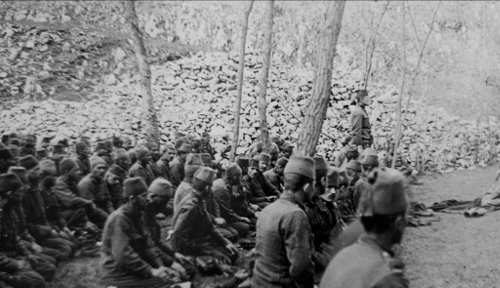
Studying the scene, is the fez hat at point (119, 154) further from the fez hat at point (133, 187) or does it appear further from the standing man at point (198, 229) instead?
the fez hat at point (133, 187)

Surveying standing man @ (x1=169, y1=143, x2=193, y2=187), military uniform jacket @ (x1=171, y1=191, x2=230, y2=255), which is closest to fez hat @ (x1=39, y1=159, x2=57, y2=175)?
military uniform jacket @ (x1=171, y1=191, x2=230, y2=255)

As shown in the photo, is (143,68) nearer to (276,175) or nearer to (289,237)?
(276,175)

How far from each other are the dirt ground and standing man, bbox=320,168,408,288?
3518 mm

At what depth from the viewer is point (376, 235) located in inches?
64.5

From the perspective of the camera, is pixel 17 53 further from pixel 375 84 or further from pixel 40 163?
Result: pixel 375 84

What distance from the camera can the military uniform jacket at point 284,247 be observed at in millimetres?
2525

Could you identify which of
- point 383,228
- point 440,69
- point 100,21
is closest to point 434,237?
point 383,228

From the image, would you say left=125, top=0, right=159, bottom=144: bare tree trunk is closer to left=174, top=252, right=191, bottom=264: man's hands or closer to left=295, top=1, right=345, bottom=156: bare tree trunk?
left=295, top=1, right=345, bottom=156: bare tree trunk

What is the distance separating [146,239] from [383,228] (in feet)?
10.1

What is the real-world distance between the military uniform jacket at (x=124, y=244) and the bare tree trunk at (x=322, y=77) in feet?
7.45

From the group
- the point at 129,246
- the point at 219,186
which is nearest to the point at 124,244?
the point at 129,246

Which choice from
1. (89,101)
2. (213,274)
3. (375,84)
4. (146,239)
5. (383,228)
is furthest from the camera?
(375,84)

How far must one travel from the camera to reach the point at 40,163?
540 cm

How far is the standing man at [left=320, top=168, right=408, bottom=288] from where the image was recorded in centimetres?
154
